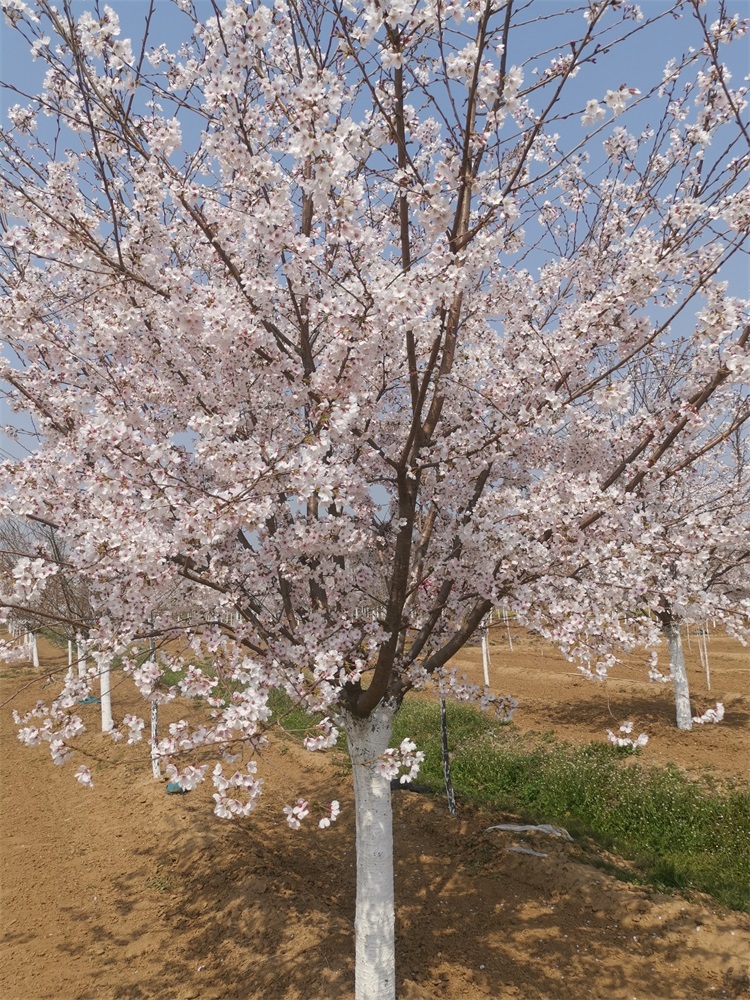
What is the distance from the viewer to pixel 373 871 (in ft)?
16.1

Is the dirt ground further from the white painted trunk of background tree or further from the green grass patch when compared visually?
the green grass patch

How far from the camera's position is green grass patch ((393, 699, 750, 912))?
764 cm

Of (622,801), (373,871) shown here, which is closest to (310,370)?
(373,871)

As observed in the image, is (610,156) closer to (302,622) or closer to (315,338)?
(315,338)

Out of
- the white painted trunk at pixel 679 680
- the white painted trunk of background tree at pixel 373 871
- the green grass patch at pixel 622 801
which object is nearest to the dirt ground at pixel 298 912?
the white painted trunk of background tree at pixel 373 871

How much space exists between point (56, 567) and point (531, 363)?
4.10 metres

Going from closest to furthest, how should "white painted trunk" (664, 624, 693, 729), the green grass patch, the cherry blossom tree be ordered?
the cherry blossom tree → the green grass patch → "white painted trunk" (664, 624, 693, 729)

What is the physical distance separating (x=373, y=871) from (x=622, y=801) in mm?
6513

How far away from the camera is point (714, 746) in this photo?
12.2m

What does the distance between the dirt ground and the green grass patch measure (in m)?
0.88

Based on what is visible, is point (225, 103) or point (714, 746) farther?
point (714, 746)

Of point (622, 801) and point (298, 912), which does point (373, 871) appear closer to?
point (298, 912)

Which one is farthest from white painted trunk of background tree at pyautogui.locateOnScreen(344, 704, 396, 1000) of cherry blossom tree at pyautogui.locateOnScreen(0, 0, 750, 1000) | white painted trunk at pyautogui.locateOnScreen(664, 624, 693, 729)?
white painted trunk at pyautogui.locateOnScreen(664, 624, 693, 729)

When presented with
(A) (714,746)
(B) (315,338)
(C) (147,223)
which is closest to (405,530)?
(B) (315,338)
